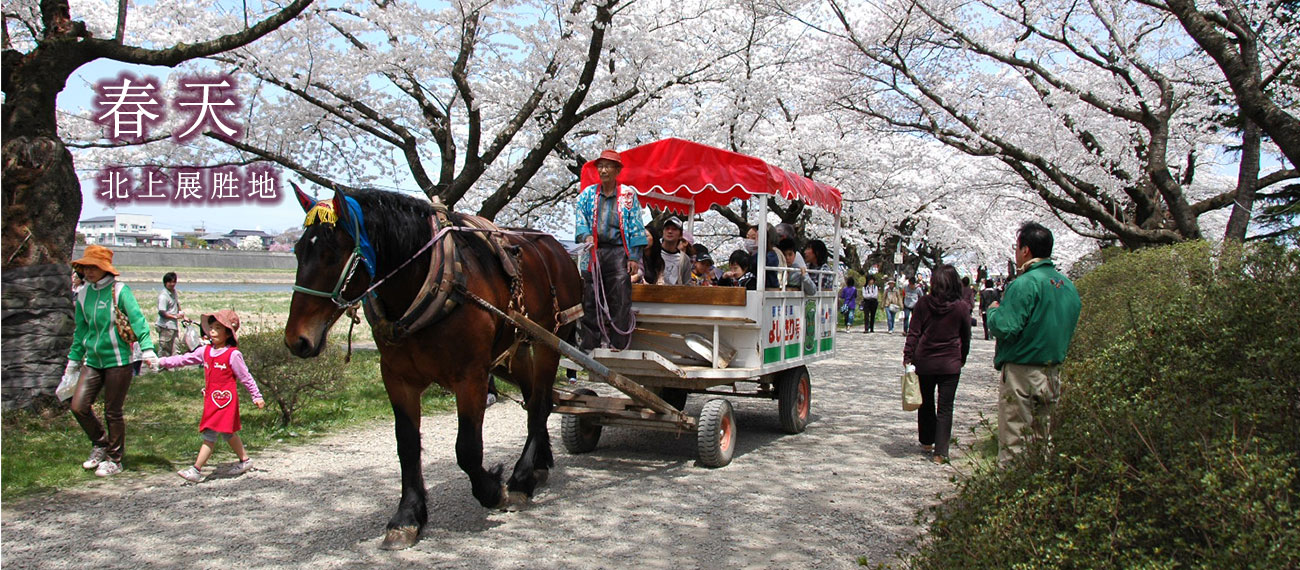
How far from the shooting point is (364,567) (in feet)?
14.0

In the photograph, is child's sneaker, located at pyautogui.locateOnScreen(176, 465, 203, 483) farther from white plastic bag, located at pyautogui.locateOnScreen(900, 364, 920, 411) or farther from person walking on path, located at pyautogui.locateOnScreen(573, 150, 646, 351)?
white plastic bag, located at pyautogui.locateOnScreen(900, 364, 920, 411)

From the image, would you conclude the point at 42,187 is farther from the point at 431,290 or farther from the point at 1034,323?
the point at 1034,323

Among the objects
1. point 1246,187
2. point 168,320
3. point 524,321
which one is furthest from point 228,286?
point 1246,187

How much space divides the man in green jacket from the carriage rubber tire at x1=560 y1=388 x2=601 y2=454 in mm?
3196

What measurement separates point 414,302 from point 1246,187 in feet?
37.5

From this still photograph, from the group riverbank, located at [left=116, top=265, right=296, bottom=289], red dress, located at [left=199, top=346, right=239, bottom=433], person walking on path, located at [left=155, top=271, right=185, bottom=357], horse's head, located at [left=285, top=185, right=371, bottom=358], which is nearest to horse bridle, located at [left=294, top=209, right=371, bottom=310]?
horse's head, located at [left=285, top=185, right=371, bottom=358]

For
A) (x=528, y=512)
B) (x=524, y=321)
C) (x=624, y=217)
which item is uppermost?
(x=624, y=217)

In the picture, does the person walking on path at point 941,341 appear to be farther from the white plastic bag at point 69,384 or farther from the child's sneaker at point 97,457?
the white plastic bag at point 69,384

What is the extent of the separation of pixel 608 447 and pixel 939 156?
27.4 m

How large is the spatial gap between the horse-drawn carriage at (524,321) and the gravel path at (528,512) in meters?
0.29

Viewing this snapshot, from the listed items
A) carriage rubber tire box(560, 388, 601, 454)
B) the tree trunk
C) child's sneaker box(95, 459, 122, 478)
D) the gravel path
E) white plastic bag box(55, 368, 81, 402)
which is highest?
the tree trunk

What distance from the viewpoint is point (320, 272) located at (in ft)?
14.1

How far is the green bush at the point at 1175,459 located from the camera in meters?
2.21

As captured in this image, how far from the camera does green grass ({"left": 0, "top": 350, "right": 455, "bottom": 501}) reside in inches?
238
